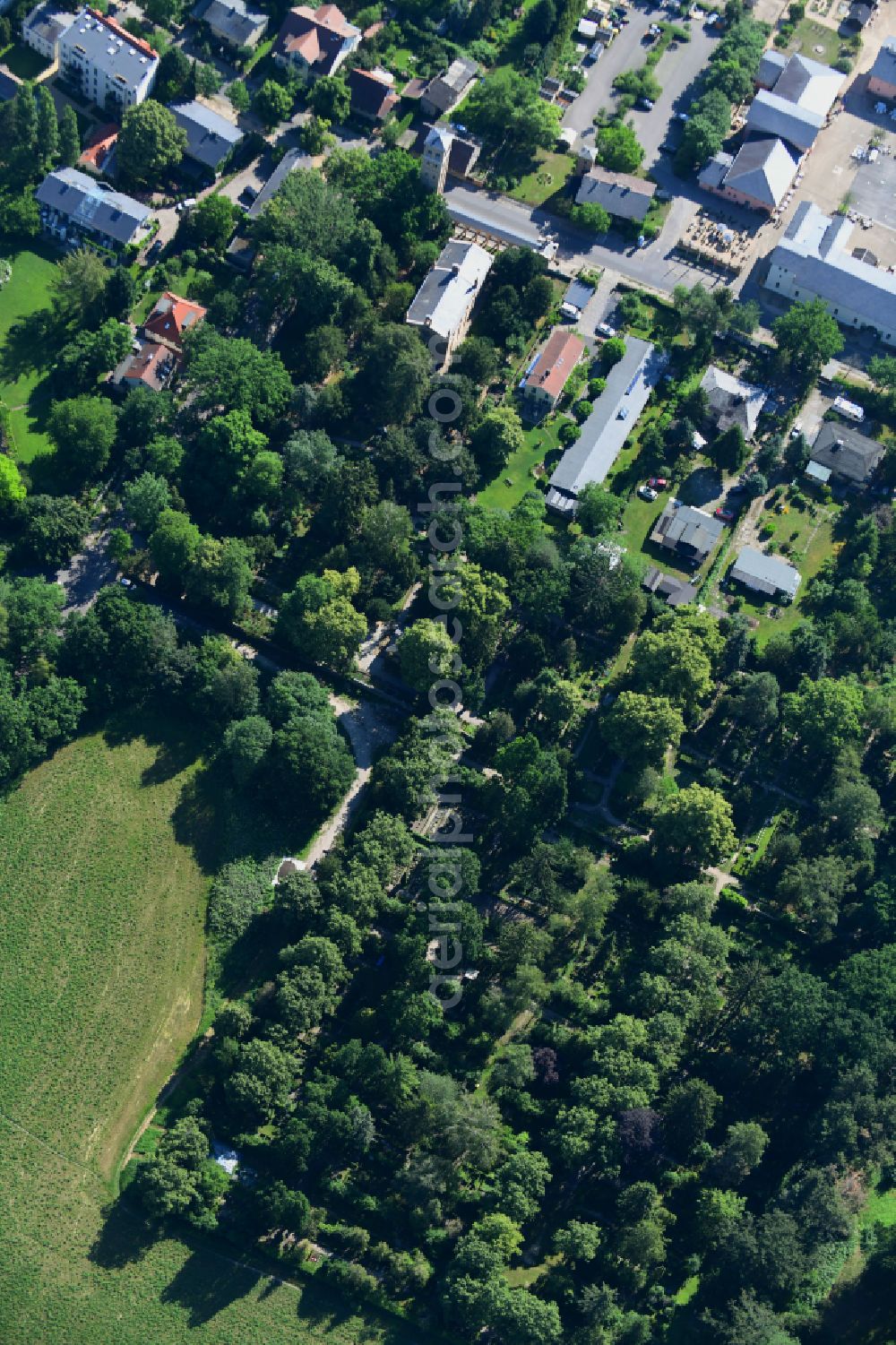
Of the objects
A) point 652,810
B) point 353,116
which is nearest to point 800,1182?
point 652,810

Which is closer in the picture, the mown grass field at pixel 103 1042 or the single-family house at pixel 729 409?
the mown grass field at pixel 103 1042

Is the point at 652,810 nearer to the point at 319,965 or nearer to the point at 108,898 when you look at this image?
the point at 319,965

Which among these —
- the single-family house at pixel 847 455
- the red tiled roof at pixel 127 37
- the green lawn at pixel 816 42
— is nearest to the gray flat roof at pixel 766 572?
the single-family house at pixel 847 455

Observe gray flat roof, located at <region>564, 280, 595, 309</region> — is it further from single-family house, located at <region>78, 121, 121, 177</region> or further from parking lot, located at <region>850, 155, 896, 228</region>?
single-family house, located at <region>78, 121, 121, 177</region>

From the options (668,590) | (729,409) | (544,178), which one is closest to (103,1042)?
(668,590)

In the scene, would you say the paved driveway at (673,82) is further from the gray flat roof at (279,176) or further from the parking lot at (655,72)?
the gray flat roof at (279,176)

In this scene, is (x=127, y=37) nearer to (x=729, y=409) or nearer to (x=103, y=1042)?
(x=729, y=409)

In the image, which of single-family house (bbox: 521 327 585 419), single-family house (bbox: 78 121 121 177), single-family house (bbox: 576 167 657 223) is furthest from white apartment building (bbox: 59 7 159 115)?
single-family house (bbox: 521 327 585 419)
